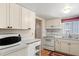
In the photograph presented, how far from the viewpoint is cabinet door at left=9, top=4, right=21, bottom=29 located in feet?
6.75

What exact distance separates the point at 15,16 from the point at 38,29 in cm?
272

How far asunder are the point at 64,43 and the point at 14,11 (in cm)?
277

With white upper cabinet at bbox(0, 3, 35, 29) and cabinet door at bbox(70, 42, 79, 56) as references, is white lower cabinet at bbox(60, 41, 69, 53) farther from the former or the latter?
white upper cabinet at bbox(0, 3, 35, 29)

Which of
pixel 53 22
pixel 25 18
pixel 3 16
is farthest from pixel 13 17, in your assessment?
pixel 53 22

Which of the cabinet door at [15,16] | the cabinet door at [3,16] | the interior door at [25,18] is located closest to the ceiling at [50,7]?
the interior door at [25,18]

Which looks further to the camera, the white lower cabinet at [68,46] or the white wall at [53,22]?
the white wall at [53,22]

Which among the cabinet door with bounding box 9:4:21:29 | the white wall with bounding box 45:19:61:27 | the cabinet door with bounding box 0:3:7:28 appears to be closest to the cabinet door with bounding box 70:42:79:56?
the white wall with bounding box 45:19:61:27

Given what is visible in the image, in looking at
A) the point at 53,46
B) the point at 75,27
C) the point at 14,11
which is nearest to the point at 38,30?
the point at 53,46

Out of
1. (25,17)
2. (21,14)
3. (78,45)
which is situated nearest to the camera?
(21,14)

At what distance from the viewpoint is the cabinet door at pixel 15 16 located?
206cm

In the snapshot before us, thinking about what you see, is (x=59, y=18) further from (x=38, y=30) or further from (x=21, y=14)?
(x=21, y=14)

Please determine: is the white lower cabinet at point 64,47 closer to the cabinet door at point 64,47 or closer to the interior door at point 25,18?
the cabinet door at point 64,47

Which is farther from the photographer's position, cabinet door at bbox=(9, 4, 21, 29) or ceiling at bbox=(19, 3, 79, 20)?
ceiling at bbox=(19, 3, 79, 20)

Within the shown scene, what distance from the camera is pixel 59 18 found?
4379 millimetres
